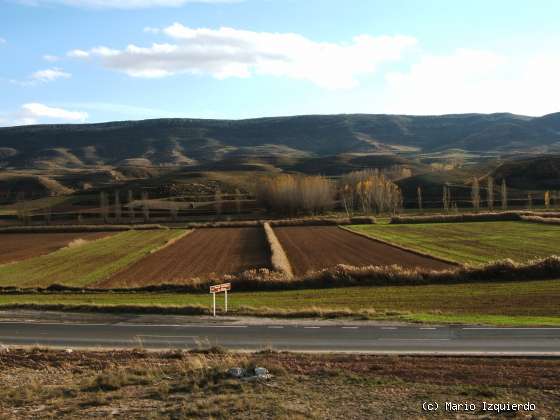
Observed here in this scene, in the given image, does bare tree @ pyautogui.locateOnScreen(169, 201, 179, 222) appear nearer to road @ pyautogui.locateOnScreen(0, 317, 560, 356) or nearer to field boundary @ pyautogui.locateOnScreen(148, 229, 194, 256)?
field boundary @ pyautogui.locateOnScreen(148, 229, 194, 256)

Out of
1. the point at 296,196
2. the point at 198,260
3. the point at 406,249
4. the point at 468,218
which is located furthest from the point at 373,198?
the point at 198,260

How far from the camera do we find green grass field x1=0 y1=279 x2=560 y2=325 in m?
26.1

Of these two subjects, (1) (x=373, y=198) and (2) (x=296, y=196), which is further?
(1) (x=373, y=198)

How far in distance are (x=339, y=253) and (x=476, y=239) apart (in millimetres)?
19379

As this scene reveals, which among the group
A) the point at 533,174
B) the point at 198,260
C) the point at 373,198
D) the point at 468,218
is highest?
the point at 533,174

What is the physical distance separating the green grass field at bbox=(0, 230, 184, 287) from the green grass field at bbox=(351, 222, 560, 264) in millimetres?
29614

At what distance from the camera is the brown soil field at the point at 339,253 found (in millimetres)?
50697

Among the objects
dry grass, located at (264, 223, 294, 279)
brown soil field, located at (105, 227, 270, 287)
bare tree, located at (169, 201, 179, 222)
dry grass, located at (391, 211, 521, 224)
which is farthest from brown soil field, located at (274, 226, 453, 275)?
bare tree, located at (169, 201, 179, 222)

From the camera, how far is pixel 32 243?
8506 cm

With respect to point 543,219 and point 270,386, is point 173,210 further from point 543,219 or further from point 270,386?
point 270,386

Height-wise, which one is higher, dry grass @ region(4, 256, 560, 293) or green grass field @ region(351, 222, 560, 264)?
dry grass @ region(4, 256, 560, 293)

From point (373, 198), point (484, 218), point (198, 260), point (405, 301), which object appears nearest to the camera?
point (405, 301)

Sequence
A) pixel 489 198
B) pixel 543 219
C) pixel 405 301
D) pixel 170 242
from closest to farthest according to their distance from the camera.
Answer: pixel 405 301 → pixel 170 242 → pixel 543 219 → pixel 489 198

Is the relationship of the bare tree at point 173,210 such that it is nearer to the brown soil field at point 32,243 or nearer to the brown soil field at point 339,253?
the brown soil field at point 32,243
